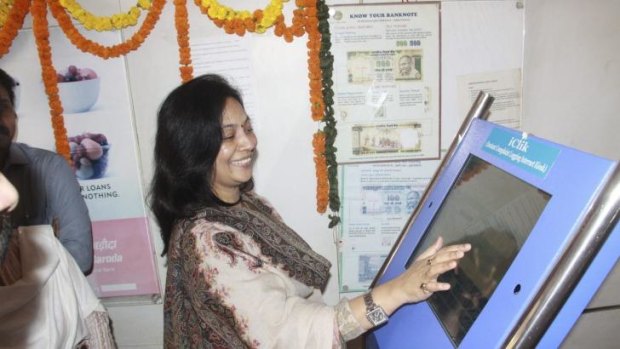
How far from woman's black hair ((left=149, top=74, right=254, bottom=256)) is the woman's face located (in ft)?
0.07

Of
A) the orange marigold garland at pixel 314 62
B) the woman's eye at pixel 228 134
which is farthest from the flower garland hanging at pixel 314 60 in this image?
the woman's eye at pixel 228 134

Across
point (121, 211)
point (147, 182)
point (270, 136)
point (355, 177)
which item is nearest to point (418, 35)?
point (355, 177)

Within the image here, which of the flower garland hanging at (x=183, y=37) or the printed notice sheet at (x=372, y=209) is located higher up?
the flower garland hanging at (x=183, y=37)

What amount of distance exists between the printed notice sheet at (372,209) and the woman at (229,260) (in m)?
0.54

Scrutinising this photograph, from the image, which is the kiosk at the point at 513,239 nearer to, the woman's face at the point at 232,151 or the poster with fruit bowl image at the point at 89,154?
the woman's face at the point at 232,151

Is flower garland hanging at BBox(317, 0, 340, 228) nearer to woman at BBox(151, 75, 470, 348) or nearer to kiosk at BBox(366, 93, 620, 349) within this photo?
woman at BBox(151, 75, 470, 348)

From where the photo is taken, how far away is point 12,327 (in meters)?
0.82

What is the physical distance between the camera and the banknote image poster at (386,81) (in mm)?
1614

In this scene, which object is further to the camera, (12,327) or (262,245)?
(262,245)

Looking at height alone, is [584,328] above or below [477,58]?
below

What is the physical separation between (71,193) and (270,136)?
91cm

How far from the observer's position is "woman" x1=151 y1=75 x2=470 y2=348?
90cm

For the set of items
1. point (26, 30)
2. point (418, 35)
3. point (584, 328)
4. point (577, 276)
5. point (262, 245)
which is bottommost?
point (584, 328)

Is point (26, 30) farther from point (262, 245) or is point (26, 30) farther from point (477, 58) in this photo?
point (477, 58)
